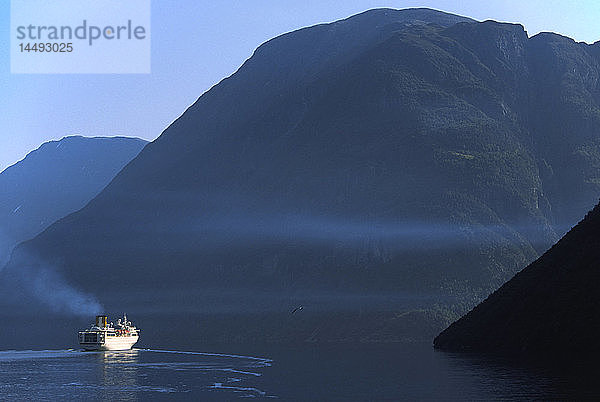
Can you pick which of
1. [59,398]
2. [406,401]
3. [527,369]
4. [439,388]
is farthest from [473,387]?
[59,398]

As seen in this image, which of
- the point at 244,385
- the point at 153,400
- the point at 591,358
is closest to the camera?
the point at 153,400

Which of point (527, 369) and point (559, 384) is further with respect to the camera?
point (527, 369)

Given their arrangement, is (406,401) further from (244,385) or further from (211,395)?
(244,385)

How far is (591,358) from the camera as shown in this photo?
190 m

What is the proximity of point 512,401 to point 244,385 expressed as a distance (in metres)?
59.8

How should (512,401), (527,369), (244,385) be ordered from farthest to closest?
(527,369) → (244,385) → (512,401)

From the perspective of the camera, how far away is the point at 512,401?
396 ft

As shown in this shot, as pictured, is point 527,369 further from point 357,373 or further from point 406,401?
point 406,401

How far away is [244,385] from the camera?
538ft

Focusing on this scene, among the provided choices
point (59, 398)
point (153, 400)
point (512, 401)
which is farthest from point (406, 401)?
point (59, 398)

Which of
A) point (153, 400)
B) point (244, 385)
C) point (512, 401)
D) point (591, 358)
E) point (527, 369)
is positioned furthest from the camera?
point (591, 358)

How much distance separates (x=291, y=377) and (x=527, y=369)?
49.3 m

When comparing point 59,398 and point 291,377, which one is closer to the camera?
point 59,398

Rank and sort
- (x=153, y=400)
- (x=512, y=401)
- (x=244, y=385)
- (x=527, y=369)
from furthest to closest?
(x=527, y=369), (x=244, y=385), (x=153, y=400), (x=512, y=401)
